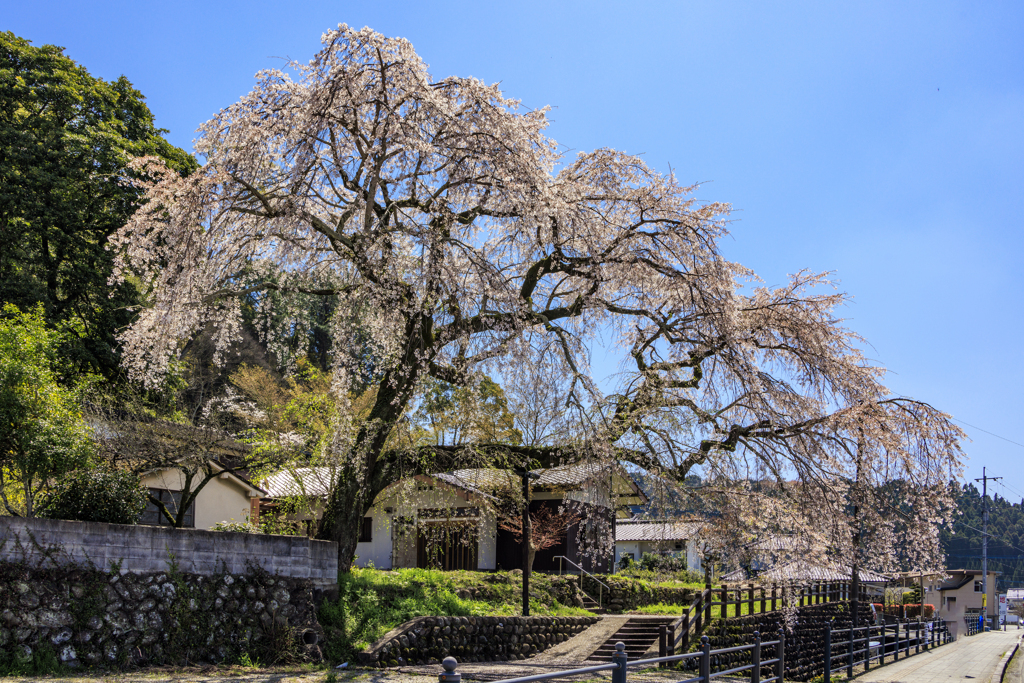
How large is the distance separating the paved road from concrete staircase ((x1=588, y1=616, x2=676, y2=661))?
466 cm

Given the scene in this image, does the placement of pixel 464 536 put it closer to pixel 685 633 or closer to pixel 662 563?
pixel 685 633

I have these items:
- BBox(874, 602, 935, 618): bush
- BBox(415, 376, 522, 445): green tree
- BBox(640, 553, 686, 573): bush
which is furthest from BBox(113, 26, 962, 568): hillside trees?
BBox(874, 602, 935, 618): bush

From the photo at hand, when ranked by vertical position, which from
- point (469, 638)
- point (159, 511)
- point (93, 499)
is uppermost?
point (93, 499)

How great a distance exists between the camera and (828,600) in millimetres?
24344

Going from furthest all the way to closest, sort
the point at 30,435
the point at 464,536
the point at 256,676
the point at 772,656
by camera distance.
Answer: the point at 772,656, the point at 464,536, the point at 30,435, the point at 256,676

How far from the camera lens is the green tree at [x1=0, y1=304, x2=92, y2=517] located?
33.0ft

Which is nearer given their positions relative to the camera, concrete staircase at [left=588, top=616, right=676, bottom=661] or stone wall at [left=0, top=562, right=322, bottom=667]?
stone wall at [left=0, top=562, right=322, bottom=667]

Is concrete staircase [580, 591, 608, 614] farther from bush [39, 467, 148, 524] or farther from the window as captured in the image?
bush [39, 467, 148, 524]

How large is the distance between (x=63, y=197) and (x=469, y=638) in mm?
17630

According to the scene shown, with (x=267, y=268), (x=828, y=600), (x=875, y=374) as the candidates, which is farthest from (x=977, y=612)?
(x=267, y=268)

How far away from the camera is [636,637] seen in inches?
703

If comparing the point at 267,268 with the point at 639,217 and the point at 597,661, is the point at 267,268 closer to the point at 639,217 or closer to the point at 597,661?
the point at 639,217

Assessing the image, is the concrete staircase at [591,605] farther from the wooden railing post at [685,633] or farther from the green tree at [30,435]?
the green tree at [30,435]

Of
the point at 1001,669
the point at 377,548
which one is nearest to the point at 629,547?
the point at 377,548
